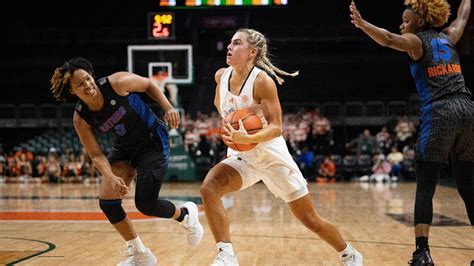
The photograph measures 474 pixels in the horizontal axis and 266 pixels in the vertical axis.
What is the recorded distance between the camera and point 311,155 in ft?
62.9

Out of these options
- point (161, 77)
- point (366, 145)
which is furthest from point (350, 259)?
point (366, 145)

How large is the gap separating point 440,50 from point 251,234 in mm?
3515

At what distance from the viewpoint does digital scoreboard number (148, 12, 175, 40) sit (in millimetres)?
16172

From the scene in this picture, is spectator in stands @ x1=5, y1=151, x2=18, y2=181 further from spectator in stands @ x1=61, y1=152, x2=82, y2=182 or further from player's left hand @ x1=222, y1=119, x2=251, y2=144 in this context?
player's left hand @ x1=222, y1=119, x2=251, y2=144

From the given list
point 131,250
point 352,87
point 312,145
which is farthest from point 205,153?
point 131,250

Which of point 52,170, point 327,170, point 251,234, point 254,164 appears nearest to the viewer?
point 254,164

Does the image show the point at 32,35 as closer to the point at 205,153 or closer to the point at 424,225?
the point at 205,153

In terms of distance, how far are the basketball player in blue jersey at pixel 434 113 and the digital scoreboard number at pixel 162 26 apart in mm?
11451

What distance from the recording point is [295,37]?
2625 cm

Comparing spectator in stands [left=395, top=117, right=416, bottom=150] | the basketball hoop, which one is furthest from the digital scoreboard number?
spectator in stands [left=395, top=117, right=416, bottom=150]

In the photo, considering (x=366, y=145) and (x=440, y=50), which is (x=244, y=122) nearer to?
(x=440, y=50)

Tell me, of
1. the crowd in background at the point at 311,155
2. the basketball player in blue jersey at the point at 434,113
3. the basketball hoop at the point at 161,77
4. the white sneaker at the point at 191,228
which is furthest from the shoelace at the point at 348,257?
the crowd in background at the point at 311,155

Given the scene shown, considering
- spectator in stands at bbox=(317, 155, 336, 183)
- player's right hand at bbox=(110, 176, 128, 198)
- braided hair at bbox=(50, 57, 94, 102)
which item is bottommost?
spectator in stands at bbox=(317, 155, 336, 183)

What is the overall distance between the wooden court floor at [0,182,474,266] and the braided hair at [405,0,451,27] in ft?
6.33
